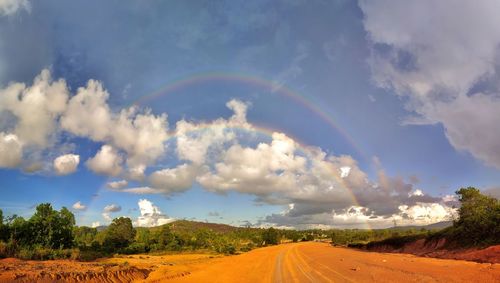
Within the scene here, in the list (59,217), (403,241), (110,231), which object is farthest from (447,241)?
(110,231)

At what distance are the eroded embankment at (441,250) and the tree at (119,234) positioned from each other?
61.7 meters

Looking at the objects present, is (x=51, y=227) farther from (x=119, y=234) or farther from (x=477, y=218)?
(x=477, y=218)

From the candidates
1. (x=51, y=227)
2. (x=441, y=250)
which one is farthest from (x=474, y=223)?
(x=51, y=227)

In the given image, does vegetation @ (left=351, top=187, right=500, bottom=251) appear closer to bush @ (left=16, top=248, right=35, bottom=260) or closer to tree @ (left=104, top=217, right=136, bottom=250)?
bush @ (left=16, top=248, right=35, bottom=260)

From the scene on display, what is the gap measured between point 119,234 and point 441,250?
7680cm

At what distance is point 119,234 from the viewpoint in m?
96.0

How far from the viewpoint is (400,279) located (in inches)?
869

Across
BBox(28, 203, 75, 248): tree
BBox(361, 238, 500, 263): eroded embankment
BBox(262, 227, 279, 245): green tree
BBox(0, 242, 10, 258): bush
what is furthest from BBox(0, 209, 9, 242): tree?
BBox(262, 227, 279, 245): green tree

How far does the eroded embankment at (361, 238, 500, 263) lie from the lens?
34562 millimetres

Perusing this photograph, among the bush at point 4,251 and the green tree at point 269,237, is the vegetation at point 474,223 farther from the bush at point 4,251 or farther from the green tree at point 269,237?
the green tree at point 269,237

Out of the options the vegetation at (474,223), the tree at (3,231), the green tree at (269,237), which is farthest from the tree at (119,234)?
the vegetation at (474,223)

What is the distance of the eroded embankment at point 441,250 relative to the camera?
1361 inches

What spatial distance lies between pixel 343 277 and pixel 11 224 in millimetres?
50849

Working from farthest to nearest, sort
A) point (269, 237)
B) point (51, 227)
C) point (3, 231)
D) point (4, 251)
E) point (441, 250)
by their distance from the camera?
point (269, 237) < point (51, 227) < point (441, 250) < point (3, 231) < point (4, 251)
